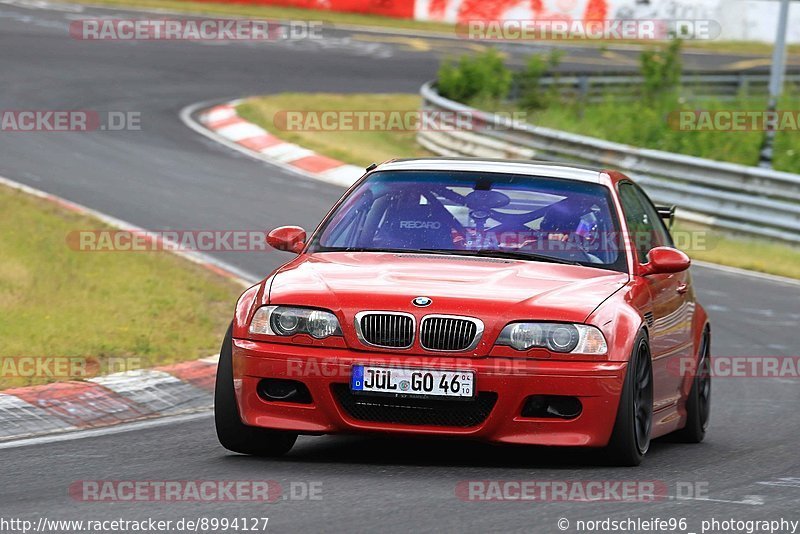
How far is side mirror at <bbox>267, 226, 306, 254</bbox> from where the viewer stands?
7945 millimetres

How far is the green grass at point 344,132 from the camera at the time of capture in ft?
74.4

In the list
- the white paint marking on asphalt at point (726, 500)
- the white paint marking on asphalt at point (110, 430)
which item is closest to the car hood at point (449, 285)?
the white paint marking on asphalt at point (726, 500)

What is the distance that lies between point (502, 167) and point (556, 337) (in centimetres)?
169

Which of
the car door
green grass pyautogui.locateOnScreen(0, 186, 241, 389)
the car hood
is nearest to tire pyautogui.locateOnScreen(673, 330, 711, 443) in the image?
the car door

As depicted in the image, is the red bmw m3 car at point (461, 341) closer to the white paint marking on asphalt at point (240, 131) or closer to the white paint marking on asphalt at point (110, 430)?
the white paint marking on asphalt at point (110, 430)

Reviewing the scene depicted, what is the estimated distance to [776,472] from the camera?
23.4ft

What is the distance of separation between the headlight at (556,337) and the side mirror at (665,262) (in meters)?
1.08

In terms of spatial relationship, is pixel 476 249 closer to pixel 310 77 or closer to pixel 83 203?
pixel 83 203

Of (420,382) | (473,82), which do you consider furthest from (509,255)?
(473,82)

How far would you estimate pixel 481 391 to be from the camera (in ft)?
21.8

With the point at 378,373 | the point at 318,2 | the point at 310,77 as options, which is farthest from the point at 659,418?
the point at 318,2

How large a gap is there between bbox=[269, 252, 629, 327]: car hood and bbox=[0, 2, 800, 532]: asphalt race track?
2.30 feet

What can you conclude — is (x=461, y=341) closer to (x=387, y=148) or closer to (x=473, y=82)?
(x=387, y=148)

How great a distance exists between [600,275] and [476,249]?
24.7 inches
